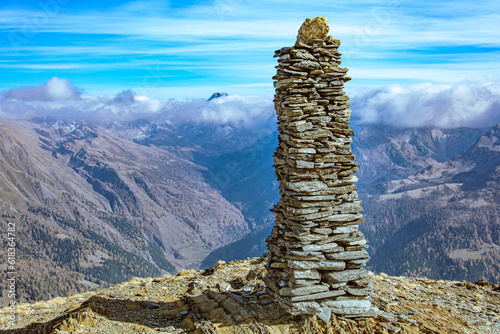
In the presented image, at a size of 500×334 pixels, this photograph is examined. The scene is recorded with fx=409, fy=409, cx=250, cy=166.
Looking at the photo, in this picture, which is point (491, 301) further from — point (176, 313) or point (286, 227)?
point (176, 313)


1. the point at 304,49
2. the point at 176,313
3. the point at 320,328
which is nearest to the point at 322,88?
the point at 304,49

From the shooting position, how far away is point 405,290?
69.3ft

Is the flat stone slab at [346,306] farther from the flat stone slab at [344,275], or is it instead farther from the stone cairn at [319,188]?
the flat stone slab at [344,275]

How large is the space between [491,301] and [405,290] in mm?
4026

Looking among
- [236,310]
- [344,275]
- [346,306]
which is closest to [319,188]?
[344,275]

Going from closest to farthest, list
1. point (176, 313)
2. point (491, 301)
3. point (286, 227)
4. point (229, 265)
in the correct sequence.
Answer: point (286, 227), point (176, 313), point (491, 301), point (229, 265)

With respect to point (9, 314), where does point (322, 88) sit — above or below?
above

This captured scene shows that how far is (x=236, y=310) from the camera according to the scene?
56.1ft

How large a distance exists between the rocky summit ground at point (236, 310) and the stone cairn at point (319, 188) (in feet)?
3.29

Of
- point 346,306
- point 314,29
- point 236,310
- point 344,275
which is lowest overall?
point 236,310

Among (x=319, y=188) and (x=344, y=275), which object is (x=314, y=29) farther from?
(x=344, y=275)

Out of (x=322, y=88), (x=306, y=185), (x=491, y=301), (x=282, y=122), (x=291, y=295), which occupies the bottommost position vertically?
(x=491, y=301)

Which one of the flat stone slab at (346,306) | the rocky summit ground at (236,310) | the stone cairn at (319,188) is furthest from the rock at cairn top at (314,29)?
the rocky summit ground at (236,310)

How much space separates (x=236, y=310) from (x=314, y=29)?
39.1 feet
